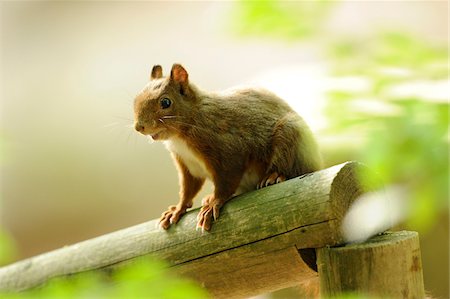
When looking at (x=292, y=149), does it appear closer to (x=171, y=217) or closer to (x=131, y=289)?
(x=171, y=217)

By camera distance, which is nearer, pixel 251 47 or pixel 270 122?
pixel 270 122

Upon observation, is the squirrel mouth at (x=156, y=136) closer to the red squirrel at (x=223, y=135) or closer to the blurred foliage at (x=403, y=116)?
the red squirrel at (x=223, y=135)

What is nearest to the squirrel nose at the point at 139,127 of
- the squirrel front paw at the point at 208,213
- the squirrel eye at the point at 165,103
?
the squirrel eye at the point at 165,103

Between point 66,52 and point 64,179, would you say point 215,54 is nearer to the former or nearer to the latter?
point 66,52

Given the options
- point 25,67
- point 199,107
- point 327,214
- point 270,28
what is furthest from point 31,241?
point 270,28

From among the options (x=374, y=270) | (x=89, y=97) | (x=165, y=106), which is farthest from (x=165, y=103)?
(x=89, y=97)

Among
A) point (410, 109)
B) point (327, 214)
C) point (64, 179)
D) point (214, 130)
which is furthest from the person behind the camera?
point (64, 179)

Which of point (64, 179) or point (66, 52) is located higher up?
point (66, 52)

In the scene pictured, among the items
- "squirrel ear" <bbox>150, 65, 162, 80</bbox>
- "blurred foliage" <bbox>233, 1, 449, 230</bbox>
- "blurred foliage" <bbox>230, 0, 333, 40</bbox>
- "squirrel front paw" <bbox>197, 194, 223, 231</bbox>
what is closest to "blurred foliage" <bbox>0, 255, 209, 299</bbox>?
"blurred foliage" <bbox>233, 1, 449, 230</bbox>

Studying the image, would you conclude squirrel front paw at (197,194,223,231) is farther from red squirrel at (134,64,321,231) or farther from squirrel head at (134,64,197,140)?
squirrel head at (134,64,197,140)
